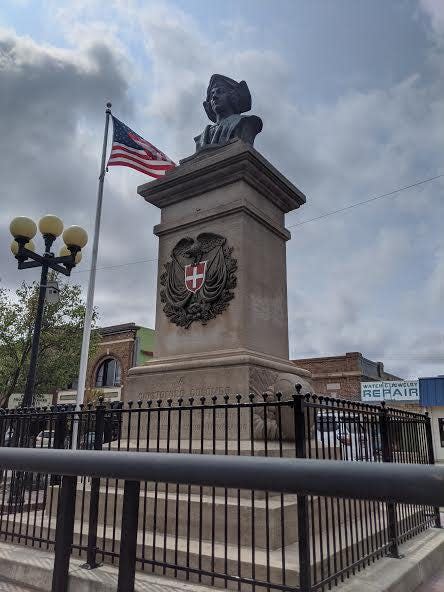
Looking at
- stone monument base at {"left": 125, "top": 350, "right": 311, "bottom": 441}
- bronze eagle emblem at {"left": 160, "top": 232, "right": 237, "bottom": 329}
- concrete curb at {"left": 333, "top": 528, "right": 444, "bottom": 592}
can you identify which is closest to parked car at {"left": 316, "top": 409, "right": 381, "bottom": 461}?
stone monument base at {"left": 125, "top": 350, "right": 311, "bottom": 441}

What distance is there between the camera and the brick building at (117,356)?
119 feet

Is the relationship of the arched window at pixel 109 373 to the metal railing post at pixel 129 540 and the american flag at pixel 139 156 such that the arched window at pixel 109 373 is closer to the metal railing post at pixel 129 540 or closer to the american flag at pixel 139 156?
the american flag at pixel 139 156

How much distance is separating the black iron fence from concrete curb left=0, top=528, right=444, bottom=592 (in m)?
0.12

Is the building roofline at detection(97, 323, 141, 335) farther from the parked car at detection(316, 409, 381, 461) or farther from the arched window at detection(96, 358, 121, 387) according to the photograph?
the parked car at detection(316, 409, 381, 461)

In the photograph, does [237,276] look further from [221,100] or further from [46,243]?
[46,243]

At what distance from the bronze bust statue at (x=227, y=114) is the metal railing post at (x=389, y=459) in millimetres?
5363

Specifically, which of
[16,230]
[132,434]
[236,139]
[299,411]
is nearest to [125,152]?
[16,230]

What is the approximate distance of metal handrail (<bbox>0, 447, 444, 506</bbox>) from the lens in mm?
903

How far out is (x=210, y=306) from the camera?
759cm

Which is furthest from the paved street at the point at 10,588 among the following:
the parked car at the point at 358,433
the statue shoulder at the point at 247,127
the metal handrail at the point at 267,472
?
the statue shoulder at the point at 247,127

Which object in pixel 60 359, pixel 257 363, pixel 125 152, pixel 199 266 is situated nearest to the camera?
pixel 257 363

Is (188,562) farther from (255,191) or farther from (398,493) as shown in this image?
(255,191)

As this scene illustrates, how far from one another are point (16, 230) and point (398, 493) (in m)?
10.5

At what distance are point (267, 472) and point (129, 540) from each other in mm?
665
